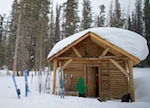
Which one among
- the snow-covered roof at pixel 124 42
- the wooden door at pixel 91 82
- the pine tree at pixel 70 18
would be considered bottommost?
the wooden door at pixel 91 82

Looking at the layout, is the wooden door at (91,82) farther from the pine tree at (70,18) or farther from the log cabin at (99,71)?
the pine tree at (70,18)

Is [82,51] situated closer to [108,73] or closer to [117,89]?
[108,73]

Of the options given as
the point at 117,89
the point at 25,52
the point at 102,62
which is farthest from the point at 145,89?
the point at 25,52

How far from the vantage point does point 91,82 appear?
11.1m

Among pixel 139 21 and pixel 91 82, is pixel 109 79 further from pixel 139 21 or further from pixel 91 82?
pixel 139 21

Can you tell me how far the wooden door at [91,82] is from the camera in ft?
36.0

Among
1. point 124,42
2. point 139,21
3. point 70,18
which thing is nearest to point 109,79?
point 124,42

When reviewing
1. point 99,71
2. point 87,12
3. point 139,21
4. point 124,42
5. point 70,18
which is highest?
point 87,12

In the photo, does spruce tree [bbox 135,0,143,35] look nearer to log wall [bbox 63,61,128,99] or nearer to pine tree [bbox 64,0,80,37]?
pine tree [bbox 64,0,80,37]

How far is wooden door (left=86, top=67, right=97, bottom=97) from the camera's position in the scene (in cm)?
1098

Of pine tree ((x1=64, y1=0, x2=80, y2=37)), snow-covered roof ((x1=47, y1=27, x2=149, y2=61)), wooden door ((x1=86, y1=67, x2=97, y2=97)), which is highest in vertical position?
pine tree ((x1=64, y1=0, x2=80, y2=37))

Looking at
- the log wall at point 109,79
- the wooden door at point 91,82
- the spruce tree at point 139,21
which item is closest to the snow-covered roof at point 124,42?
the log wall at point 109,79

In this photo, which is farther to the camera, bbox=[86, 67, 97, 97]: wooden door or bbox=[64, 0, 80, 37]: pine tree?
bbox=[64, 0, 80, 37]: pine tree

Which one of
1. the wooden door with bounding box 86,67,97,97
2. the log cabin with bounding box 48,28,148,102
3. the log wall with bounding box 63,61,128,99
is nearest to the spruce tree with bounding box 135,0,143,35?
the log cabin with bounding box 48,28,148,102
